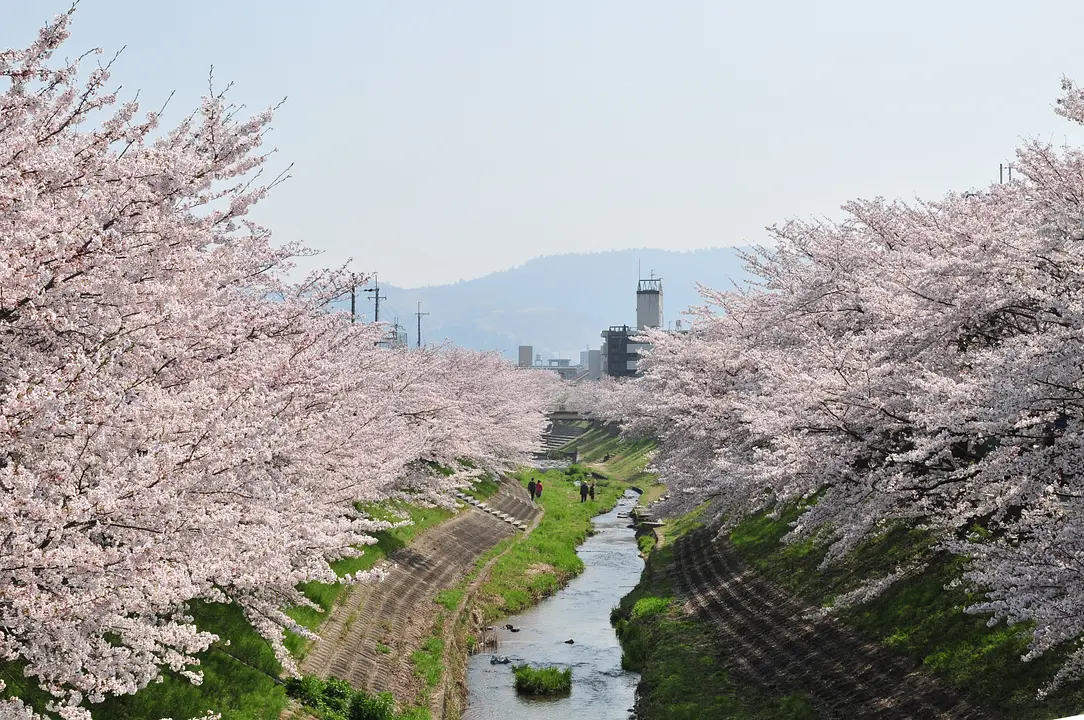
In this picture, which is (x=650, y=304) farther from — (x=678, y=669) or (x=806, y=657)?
(x=806, y=657)

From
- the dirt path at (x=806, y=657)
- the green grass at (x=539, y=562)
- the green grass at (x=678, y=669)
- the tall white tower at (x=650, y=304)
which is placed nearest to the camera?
the dirt path at (x=806, y=657)

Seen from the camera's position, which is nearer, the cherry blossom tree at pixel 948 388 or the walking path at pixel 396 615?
the cherry blossom tree at pixel 948 388

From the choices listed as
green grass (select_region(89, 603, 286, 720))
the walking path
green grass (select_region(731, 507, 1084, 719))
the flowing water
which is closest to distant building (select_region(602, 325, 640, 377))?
the flowing water

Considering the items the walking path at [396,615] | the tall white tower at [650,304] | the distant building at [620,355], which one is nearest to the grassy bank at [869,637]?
the walking path at [396,615]

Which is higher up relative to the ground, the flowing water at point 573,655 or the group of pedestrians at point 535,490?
the group of pedestrians at point 535,490

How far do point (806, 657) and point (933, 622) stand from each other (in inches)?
129

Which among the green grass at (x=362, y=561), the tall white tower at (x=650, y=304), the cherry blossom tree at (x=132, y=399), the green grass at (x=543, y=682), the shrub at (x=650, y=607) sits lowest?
the green grass at (x=543, y=682)

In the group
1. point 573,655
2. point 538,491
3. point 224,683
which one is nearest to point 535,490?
point 538,491

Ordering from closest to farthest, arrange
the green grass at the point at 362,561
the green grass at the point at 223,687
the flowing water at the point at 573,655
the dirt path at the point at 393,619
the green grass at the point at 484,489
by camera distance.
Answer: the green grass at the point at 223,687
the green grass at the point at 362,561
the dirt path at the point at 393,619
the flowing water at the point at 573,655
the green grass at the point at 484,489

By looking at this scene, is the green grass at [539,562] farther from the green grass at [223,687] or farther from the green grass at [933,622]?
the green grass at [223,687]

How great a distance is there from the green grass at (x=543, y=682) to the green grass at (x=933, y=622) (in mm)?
6299

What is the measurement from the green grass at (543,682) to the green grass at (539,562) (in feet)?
23.4

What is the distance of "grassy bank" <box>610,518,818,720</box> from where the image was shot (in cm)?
1920

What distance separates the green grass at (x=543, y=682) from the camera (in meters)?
24.5
